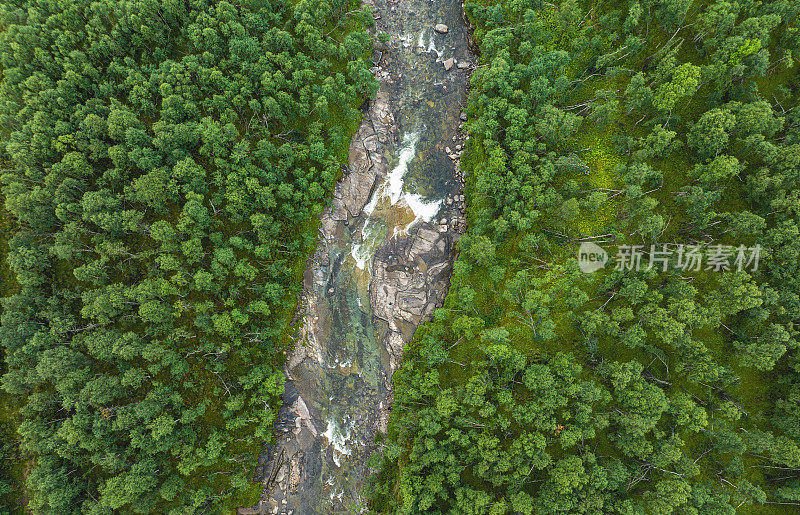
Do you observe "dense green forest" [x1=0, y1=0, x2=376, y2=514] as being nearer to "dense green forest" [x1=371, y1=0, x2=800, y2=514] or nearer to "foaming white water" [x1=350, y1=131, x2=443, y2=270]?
"foaming white water" [x1=350, y1=131, x2=443, y2=270]

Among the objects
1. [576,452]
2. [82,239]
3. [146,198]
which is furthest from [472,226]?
[82,239]

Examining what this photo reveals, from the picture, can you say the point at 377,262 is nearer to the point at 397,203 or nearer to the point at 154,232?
the point at 397,203

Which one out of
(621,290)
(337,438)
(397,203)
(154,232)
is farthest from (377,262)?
(621,290)

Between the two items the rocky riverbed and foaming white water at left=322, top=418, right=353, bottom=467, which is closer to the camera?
the rocky riverbed

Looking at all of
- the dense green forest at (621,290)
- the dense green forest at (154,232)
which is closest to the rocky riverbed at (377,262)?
the dense green forest at (154,232)

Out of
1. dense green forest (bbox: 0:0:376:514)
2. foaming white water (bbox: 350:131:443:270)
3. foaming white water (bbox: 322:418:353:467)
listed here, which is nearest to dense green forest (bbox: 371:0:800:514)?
foaming white water (bbox: 322:418:353:467)

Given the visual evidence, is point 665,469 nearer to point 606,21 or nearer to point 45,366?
point 606,21
